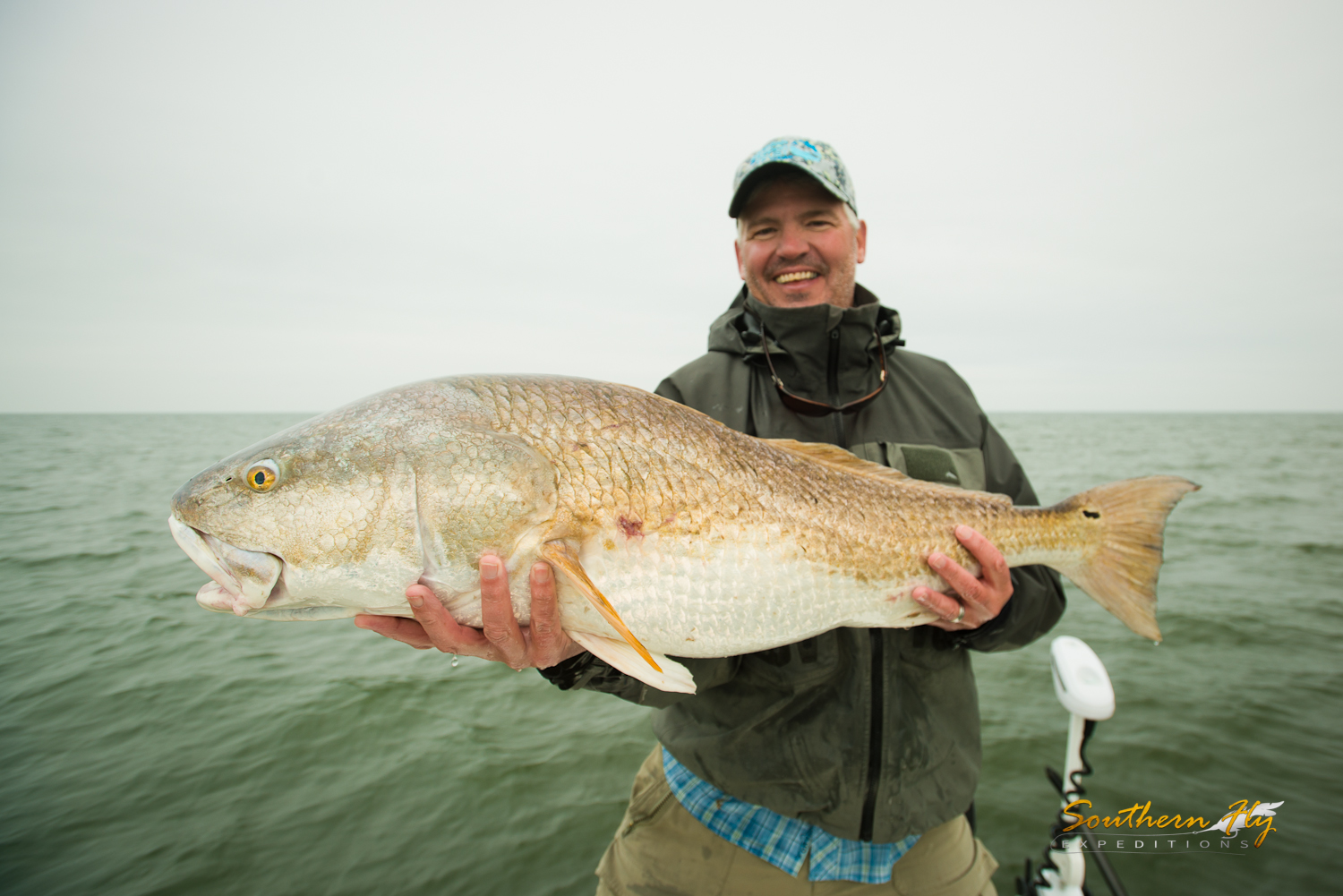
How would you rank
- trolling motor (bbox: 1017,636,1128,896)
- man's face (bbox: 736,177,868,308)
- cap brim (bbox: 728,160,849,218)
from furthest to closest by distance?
trolling motor (bbox: 1017,636,1128,896) < man's face (bbox: 736,177,868,308) < cap brim (bbox: 728,160,849,218)

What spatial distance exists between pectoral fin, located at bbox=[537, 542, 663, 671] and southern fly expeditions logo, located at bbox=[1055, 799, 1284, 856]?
4.63m

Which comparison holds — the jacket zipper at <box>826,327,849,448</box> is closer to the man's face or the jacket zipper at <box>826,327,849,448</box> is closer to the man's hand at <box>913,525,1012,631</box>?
the man's face

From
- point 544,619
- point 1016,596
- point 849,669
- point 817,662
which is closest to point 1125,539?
point 1016,596

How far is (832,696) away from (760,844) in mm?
660

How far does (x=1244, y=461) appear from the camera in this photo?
30094 mm

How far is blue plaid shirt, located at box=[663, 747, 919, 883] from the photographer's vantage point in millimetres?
2254

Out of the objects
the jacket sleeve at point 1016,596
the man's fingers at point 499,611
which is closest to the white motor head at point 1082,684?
the jacket sleeve at point 1016,596

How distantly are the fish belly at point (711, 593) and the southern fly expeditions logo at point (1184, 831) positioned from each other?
13.4ft

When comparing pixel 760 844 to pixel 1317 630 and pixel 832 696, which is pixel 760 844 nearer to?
pixel 832 696

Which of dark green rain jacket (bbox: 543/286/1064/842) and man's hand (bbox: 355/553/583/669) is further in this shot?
dark green rain jacket (bbox: 543/286/1064/842)

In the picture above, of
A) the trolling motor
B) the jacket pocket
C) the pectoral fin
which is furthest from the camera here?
the trolling motor

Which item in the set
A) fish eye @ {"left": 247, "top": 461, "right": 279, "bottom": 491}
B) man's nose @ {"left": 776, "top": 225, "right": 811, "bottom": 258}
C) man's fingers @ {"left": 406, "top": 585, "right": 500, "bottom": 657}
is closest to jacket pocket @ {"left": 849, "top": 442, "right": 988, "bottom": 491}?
man's nose @ {"left": 776, "top": 225, "right": 811, "bottom": 258}

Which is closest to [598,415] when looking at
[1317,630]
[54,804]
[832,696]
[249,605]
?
[249,605]

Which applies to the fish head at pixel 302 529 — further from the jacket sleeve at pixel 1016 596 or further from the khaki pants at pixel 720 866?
the jacket sleeve at pixel 1016 596
